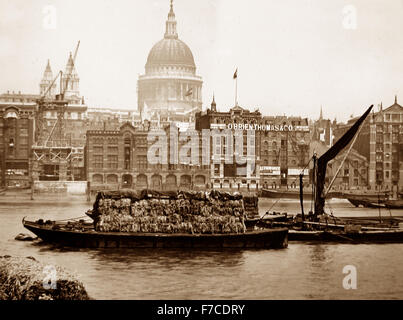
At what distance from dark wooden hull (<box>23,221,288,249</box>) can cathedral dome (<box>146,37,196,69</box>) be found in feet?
423

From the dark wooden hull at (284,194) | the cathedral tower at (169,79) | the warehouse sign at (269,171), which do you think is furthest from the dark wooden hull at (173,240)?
the cathedral tower at (169,79)

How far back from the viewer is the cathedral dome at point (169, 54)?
16988 cm

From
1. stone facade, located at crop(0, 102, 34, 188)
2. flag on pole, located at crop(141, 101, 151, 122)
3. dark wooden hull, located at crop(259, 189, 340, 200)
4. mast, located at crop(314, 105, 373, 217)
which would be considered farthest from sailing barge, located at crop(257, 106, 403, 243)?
flag on pole, located at crop(141, 101, 151, 122)

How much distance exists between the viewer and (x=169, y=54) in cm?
17000

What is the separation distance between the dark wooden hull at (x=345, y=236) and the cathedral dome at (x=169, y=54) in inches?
4944

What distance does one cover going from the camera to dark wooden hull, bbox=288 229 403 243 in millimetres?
47250

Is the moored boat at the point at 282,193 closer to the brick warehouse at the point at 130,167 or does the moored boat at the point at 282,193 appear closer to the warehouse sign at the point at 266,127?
the brick warehouse at the point at 130,167

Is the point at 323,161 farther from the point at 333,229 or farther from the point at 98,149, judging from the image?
the point at 98,149

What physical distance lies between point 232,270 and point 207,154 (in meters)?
96.3

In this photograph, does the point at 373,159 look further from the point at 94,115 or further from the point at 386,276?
the point at 386,276

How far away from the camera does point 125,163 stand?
130 m

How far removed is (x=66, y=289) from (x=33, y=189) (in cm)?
9685

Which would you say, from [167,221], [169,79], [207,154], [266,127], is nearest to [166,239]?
[167,221]

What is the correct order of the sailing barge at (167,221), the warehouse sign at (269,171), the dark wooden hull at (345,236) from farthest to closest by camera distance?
the warehouse sign at (269,171) → the dark wooden hull at (345,236) → the sailing barge at (167,221)
